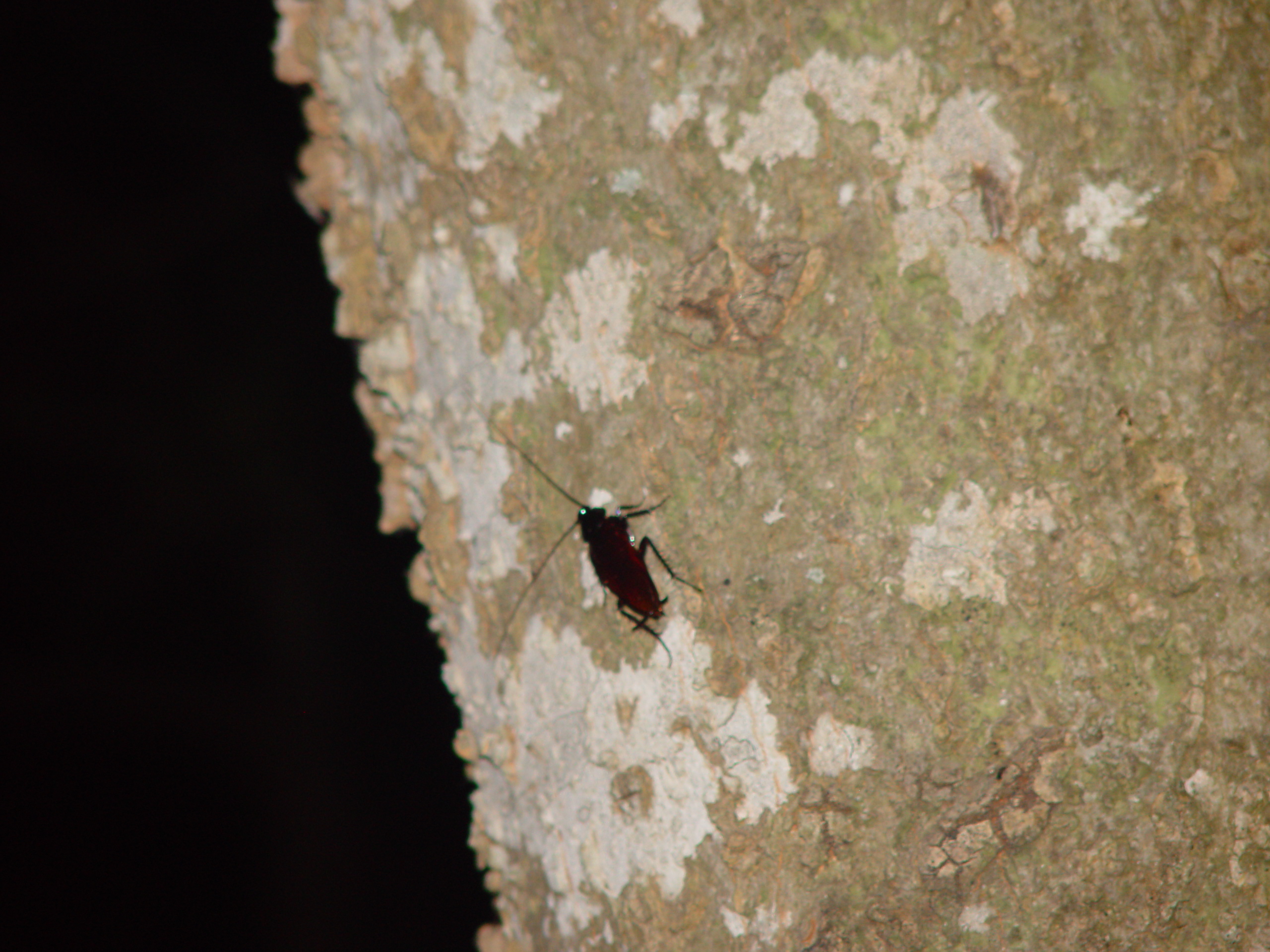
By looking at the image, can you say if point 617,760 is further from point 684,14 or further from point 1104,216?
point 684,14

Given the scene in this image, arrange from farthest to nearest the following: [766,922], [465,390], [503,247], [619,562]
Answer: [465,390] < [503,247] < [619,562] < [766,922]

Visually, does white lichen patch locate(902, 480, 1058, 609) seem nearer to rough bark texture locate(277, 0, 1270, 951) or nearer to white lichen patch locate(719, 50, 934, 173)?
rough bark texture locate(277, 0, 1270, 951)

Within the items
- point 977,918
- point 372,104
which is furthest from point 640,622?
point 372,104

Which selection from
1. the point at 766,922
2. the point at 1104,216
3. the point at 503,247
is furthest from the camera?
the point at 503,247

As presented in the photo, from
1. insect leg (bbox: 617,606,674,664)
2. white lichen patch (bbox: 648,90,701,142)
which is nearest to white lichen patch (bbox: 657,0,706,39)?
white lichen patch (bbox: 648,90,701,142)

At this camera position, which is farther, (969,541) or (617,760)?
(617,760)

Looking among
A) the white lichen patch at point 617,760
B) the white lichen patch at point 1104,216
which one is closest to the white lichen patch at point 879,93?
the white lichen patch at point 1104,216

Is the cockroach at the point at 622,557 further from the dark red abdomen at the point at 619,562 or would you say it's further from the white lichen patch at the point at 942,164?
the white lichen patch at the point at 942,164
